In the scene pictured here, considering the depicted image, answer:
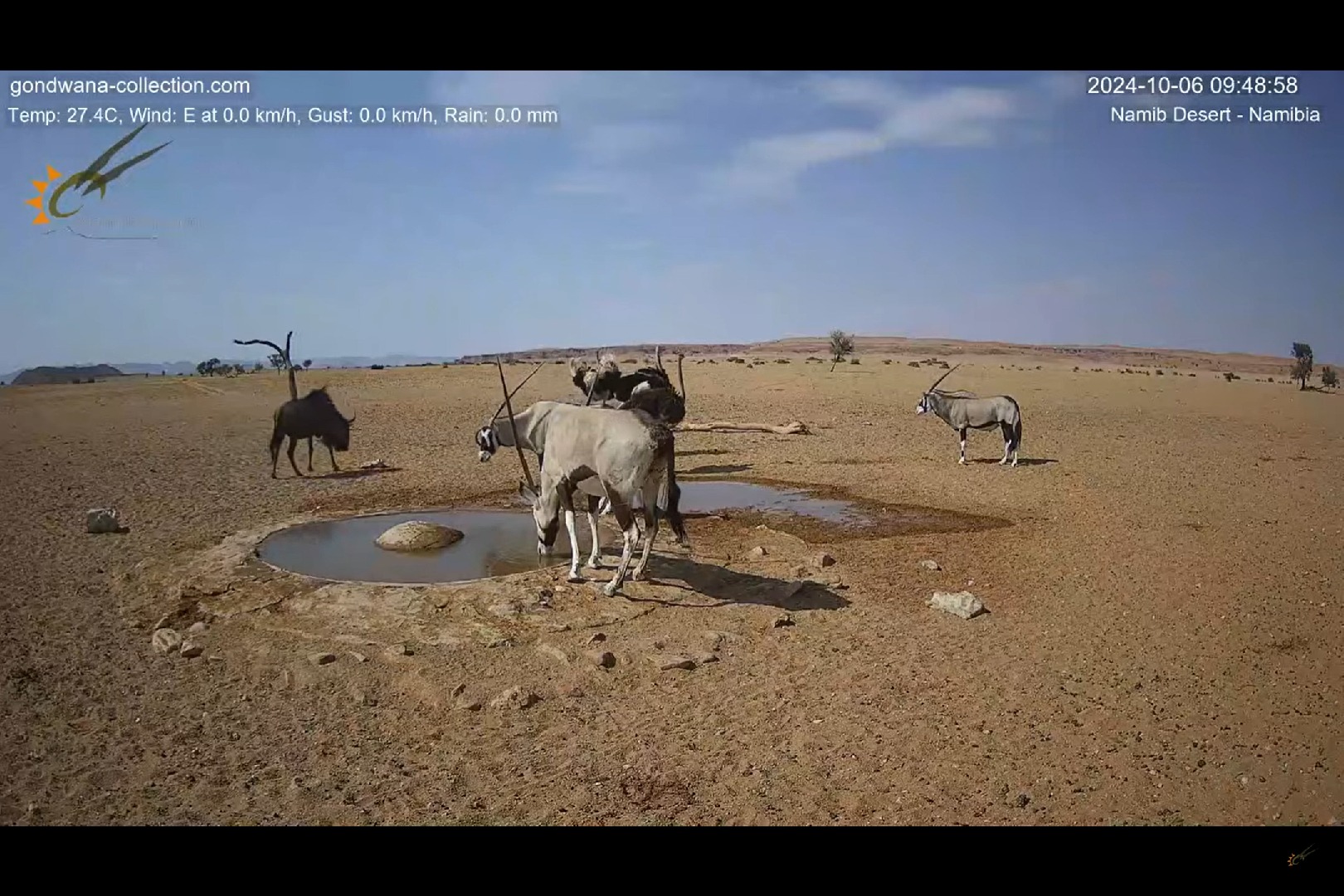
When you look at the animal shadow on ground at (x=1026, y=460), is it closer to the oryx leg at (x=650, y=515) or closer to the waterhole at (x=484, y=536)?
the waterhole at (x=484, y=536)

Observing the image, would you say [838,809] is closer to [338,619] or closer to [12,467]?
[338,619]

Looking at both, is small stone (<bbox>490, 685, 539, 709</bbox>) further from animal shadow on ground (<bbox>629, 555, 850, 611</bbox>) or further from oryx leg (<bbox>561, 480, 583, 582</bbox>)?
oryx leg (<bbox>561, 480, 583, 582</bbox>)

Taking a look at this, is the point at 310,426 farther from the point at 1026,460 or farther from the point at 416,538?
the point at 1026,460

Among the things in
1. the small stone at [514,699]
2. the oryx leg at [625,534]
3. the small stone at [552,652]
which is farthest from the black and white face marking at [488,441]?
the small stone at [514,699]

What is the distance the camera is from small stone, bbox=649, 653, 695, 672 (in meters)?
6.16

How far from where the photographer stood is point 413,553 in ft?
29.1

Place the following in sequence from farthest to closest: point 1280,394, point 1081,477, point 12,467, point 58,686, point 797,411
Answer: point 797,411 < point 1280,394 < point 1081,477 < point 12,467 < point 58,686

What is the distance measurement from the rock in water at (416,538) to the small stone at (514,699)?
375 cm

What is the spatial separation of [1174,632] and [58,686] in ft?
27.5

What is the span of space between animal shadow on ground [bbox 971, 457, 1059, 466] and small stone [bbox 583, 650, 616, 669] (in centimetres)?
1073

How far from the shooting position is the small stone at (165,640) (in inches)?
249

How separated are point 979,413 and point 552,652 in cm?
1158
